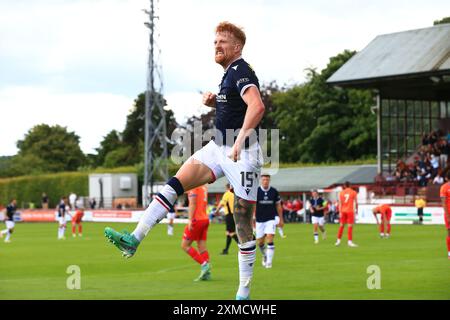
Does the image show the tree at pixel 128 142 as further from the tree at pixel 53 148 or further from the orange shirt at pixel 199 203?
the orange shirt at pixel 199 203

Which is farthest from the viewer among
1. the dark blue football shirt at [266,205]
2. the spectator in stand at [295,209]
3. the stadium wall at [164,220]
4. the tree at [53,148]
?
the tree at [53,148]

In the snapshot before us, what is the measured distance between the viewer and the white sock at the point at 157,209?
974cm

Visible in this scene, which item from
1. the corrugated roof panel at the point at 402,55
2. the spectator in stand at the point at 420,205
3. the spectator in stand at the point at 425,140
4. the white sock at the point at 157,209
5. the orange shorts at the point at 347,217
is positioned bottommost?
the spectator in stand at the point at 420,205

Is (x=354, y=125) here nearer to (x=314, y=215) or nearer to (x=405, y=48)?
(x=405, y=48)

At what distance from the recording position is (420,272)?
1995 centimetres

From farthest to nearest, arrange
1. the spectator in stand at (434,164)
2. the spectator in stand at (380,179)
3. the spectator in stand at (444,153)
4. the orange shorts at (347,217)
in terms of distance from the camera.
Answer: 1. the spectator in stand at (380,179)
2. the spectator in stand at (444,153)
3. the spectator in stand at (434,164)
4. the orange shorts at (347,217)

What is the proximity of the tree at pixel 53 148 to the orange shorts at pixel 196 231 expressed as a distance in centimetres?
10320

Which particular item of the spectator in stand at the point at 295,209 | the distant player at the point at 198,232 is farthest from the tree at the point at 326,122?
the distant player at the point at 198,232

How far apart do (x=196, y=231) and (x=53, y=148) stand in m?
111

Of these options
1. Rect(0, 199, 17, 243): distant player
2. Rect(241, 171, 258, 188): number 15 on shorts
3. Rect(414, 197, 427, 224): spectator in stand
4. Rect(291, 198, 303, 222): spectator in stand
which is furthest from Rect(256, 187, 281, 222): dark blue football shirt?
Rect(291, 198, 303, 222): spectator in stand

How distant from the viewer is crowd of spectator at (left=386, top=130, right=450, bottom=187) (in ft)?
188

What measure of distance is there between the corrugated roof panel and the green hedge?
126ft

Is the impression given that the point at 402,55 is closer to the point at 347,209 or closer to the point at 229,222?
the point at 347,209
